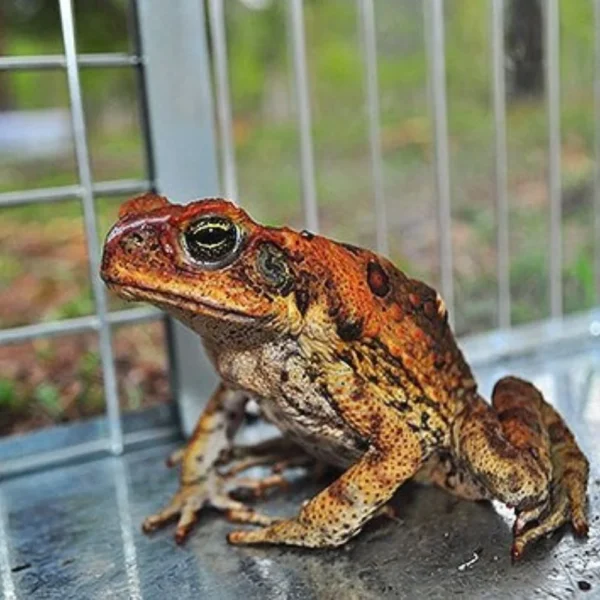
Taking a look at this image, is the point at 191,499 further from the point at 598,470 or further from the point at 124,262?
the point at 598,470

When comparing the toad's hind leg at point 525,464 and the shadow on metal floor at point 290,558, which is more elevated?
the toad's hind leg at point 525,464

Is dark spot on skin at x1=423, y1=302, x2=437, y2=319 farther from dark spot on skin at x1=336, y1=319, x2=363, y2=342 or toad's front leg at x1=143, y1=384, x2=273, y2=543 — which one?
toad's front leg at x1=143, y1=384, x2=273, y2=543

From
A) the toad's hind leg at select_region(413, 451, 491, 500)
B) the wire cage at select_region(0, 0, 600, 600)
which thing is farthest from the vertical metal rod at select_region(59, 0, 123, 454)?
the toad's hind leg at select_region(413, 451, 491, 500)

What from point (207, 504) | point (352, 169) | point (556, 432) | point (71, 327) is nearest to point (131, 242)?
point (207, 504)

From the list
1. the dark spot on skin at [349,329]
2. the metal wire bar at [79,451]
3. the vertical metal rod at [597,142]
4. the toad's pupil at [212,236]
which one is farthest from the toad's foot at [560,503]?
the vertical metal rod at [597,142]

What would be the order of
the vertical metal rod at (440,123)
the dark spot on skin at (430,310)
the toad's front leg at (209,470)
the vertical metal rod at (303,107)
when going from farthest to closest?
the vertical metal rod at (440,123)
the vertical metal rod at (303,107)
the toad's front leg at (209,470)
the dark spot on skin at (430,310)

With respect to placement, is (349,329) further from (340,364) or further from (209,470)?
(209,470)

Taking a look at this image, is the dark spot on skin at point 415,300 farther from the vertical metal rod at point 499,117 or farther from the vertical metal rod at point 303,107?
the vertical metal rod at point 499,117

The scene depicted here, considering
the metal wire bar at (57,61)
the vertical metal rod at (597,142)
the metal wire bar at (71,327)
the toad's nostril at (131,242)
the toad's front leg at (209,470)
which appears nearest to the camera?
the toad's nostril at (131,242)
